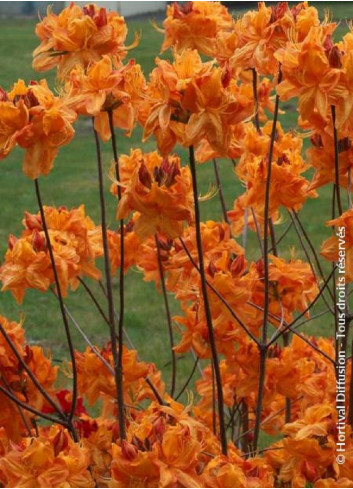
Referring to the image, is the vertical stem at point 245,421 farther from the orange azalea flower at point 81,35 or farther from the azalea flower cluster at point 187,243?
the orange azalea flower at point 81,35

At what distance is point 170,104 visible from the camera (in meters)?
1.66

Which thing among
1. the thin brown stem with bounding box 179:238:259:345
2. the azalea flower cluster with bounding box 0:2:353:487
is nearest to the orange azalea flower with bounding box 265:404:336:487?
the azalea flower cluster with bounding box 0:2:353:487

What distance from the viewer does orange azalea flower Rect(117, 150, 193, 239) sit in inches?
67.1

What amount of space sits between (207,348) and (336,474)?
36 centimetres

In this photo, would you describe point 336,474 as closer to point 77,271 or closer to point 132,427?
point 132,427

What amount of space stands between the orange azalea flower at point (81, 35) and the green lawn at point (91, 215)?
76 centimetres

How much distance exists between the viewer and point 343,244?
1843mm

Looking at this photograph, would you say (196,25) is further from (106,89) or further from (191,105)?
(191,105)

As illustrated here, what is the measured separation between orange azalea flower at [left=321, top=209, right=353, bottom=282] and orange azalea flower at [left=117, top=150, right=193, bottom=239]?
0.25 meters

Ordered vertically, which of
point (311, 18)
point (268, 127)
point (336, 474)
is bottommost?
point (336, 474)

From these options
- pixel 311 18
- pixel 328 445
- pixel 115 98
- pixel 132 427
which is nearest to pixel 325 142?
pixel 311 18

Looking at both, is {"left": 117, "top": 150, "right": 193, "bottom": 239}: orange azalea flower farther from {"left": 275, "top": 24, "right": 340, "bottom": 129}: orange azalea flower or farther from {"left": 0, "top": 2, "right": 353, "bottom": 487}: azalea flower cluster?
{"left": 275, "top": 24, "right": 340, "bottom": 129}: orange azalea flower

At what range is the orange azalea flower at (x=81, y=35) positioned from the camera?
1.96 metres
